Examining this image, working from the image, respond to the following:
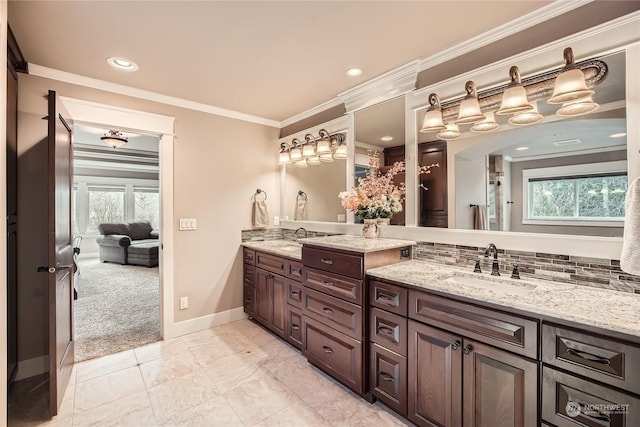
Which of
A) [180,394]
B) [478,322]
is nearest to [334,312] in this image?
[478,322]

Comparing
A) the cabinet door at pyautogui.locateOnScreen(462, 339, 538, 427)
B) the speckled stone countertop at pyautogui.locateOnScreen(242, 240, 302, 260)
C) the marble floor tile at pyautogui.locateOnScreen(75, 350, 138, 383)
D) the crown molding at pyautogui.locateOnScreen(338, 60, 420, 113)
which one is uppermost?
the crown molding at pyautogui.locateOnScreen(338, 60, 420, 113)

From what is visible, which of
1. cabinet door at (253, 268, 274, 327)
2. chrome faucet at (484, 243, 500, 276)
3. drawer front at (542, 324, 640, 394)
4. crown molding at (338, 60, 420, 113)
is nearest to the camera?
drawer front at (542, 324, 640, 394)

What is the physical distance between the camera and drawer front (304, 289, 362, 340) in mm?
2085

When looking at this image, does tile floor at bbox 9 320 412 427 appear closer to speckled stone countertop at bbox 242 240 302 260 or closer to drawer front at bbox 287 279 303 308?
drawer front at bbox 287 279 303 308

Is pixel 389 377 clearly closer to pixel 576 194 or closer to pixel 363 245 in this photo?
pixel 363 245

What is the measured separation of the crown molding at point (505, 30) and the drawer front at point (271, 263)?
2.11 metres

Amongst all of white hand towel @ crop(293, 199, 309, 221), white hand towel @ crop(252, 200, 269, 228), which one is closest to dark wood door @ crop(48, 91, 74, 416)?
white hand towel @ crop(252, 200, 269, 228)

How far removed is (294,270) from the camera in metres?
2.75

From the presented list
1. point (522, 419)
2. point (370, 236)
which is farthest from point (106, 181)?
point (522, 419)

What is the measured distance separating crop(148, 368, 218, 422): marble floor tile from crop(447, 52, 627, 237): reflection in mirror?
2237 mm

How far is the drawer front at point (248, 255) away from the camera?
3.42 meters

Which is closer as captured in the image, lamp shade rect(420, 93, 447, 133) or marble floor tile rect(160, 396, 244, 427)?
marble floor tile rect(160, 396, 244, 427)

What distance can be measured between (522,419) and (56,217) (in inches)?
112

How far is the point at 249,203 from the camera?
12.2ft
